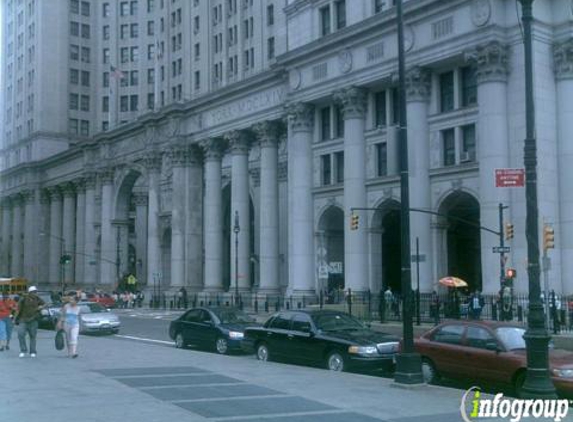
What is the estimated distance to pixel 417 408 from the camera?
12.8 m

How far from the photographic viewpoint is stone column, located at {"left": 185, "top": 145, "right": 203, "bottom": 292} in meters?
63.4

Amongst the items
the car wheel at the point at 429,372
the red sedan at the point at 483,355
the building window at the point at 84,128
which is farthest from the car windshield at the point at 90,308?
the building window at the point at 84,128

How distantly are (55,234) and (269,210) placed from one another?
4811cm

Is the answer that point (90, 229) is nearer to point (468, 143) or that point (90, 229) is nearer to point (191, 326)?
point (468, 143)

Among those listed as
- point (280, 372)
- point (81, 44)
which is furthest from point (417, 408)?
point (81, 44)

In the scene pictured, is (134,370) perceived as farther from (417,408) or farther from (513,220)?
(513,220)

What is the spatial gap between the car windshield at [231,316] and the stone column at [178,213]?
3812cm

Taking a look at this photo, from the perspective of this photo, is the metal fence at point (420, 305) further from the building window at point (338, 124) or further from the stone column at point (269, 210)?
the building window at point (338, 124)

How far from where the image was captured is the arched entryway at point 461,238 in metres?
41.8

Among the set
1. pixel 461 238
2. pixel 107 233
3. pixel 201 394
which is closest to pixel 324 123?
pixel 461 238

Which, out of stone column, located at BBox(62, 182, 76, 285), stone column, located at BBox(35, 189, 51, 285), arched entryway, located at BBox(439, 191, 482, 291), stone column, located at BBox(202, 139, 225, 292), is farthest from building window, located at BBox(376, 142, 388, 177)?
stone column, located at BBox(35, 189, 51, 285)

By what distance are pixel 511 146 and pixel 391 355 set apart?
21.8m

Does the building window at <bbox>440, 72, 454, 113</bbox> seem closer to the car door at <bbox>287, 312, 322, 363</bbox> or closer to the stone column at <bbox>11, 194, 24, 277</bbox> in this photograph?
the car door at <bbox>287, 312, 322, 363</bbox>

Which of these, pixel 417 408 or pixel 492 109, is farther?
pixel 492 109
